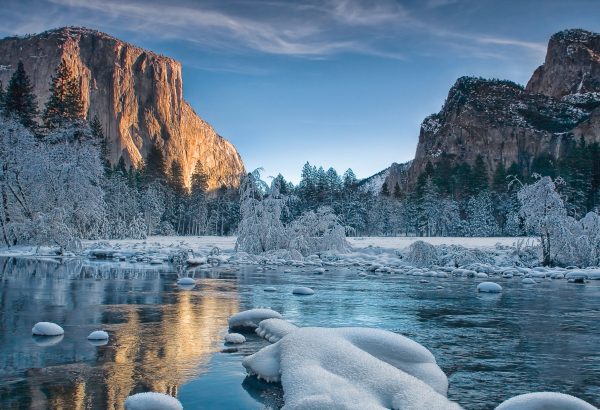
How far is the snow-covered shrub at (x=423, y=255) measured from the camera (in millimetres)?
27844

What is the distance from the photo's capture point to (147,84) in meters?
176

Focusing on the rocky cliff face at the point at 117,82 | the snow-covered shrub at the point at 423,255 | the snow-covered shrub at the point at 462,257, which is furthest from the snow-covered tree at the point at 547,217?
the rocky cliff face at the point at 117,82

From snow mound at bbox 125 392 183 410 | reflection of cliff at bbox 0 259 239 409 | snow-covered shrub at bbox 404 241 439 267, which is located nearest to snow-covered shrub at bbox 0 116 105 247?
reflection of cliff at bbox 0 259 239 409

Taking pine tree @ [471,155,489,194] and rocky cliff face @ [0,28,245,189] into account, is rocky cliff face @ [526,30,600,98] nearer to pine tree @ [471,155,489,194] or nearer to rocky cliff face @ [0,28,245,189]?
pine tree @ [471,155,489,194]

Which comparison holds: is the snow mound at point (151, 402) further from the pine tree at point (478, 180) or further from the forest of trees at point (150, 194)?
the pine tree at point (478, 180)

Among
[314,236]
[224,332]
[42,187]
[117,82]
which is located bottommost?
[224,332]

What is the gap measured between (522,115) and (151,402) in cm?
17432

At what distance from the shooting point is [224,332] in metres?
9.23

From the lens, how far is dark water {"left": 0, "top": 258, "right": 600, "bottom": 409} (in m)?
5.82

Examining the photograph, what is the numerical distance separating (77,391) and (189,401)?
1245 mm

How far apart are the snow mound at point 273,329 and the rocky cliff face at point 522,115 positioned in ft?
450

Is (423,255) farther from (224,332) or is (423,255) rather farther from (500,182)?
(500,182)

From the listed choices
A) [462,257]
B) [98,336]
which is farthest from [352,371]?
[462,257]

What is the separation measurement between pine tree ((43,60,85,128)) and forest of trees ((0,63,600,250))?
114 millimetres
